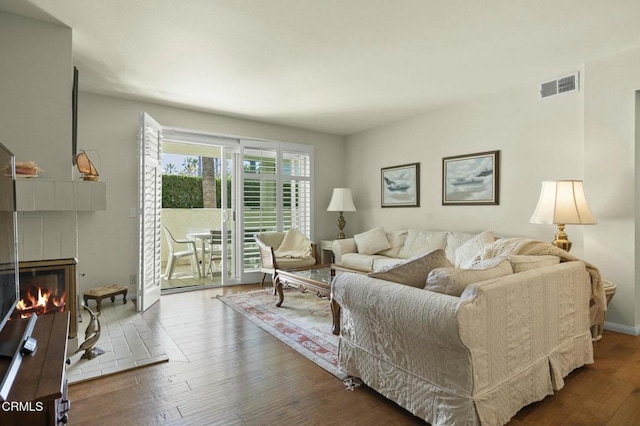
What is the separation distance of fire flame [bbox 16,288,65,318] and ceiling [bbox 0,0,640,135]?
6.65 feet

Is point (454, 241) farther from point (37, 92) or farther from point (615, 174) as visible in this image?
point (37, 92)

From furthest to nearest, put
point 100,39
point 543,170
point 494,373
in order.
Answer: point 543,170 < point 100,39 < point 494,373

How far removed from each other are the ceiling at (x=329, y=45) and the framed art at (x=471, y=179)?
779 mm

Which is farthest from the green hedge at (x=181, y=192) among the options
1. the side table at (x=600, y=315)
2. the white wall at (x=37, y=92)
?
the side table at (x=600, y=315)

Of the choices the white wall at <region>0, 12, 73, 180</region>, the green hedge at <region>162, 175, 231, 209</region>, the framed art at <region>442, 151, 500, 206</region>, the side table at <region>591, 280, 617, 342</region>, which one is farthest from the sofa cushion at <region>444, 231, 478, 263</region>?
the green hedge at <region>162, 175, 231, 209</region>

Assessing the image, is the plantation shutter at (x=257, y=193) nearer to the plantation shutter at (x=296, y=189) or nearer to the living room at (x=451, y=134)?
the plantation shutter at (x=296, y=189)

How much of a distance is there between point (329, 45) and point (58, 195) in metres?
2.41

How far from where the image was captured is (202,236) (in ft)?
19.5

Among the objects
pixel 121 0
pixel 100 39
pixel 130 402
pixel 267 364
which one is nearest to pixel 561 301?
pixel 267 364

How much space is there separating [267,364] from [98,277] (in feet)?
9.32

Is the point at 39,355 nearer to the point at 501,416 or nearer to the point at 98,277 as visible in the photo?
the point at 501,416

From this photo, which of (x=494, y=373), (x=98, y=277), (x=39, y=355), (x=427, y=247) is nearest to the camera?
(x=39, y=355)

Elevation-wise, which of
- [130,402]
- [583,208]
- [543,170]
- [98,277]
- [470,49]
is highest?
[470,49]

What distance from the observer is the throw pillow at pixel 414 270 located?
2.02 metres
